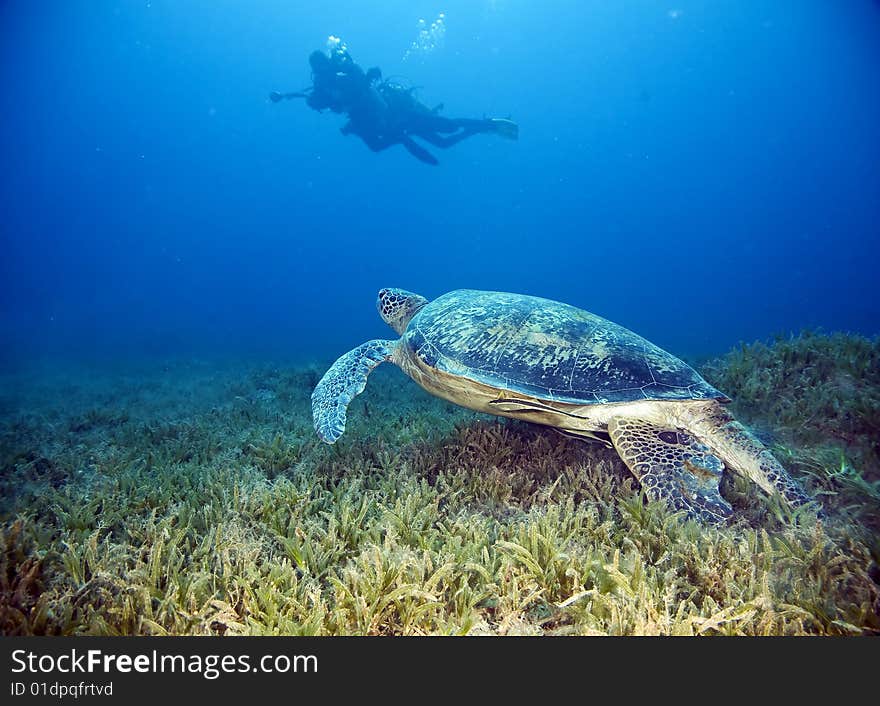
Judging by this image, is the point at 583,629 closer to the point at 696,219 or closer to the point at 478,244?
the point at 478,244

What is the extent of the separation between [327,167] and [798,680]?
123 m

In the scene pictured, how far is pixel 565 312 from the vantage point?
14.6ft

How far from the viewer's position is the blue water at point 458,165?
251 ft

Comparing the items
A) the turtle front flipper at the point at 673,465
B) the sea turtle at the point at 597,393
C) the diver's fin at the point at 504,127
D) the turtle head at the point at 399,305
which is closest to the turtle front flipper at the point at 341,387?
A: the sea turtle at the point at 597,393

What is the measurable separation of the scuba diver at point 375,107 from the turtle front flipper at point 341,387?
20936 mm

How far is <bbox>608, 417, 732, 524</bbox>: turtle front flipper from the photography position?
9.42ft

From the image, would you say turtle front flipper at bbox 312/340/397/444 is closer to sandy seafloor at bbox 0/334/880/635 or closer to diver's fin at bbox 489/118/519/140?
sandy seafloor at bbox 0/334/880/635

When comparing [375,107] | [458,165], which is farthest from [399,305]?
[458,165]

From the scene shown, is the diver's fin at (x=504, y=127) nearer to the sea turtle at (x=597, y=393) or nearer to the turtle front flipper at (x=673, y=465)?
the sea turtle at (x=597, y=393)

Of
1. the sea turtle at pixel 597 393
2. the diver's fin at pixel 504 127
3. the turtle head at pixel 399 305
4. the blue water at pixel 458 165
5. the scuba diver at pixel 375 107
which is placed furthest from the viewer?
the blue water at pixel 458 165

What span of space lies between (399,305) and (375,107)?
21512 mm

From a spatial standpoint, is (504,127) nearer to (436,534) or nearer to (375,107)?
(375,107)

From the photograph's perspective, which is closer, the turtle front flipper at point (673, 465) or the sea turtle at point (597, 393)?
the turtle front flipper at point (673, 465)

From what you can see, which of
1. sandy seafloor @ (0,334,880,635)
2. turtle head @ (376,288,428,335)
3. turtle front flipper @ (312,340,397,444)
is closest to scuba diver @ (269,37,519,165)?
turtle head @ (376,288,428,335)
